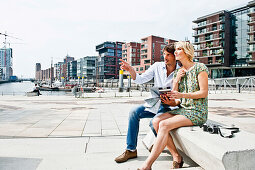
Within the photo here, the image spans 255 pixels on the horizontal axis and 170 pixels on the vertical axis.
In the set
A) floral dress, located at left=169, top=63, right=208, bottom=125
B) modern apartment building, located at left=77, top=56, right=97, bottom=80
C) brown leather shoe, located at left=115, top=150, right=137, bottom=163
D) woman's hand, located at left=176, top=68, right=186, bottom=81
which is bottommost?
brown leather shoe, located at left=115, top=150, right=137, bottom=163

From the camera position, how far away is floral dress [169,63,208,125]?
2580mm

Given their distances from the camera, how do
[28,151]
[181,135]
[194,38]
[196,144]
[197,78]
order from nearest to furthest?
[196,144], [181,135], [197,78], [28,151], [194,38]

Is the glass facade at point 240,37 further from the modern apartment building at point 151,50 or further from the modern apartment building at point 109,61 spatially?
the modern apartment building at point 109,61

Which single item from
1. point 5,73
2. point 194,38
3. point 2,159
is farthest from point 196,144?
point 5,73

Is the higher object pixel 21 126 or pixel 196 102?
pixel 196 102

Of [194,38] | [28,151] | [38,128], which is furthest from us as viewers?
[194,38]

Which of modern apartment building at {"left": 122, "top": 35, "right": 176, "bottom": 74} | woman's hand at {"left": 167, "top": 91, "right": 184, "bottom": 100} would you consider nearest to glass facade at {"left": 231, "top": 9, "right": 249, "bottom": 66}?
modern apartment building at {"left": 122, "top": 35, "right": 176, "bottom": 74}

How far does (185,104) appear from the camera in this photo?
8.83ft

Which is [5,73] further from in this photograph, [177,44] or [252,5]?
[177,44]

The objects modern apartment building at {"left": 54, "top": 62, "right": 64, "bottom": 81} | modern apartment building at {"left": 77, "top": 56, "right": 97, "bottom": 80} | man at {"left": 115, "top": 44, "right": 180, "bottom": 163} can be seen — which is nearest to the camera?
man at {"left": 115, "top": 44, "right": 180, "bottom": 163}

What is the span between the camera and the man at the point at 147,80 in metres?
2.92

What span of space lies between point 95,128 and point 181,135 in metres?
3.47

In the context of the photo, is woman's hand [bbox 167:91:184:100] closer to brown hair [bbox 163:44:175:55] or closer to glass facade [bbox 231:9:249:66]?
brown hair [bbox 163:44:175:55]

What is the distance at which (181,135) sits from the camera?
8.02 ft
